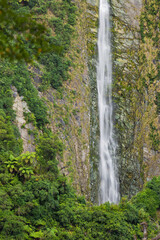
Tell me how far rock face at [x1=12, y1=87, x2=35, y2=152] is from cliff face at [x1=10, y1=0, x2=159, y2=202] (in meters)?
0.07

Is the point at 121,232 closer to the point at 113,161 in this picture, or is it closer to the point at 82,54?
the point at 113,161

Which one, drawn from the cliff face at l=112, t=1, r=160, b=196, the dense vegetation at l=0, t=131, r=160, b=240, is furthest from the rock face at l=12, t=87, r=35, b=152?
the cliff face at l=112, t=1, r=160, b=196

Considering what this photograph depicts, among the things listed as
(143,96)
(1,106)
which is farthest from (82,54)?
(1,106)

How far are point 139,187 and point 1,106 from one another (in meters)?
18.3

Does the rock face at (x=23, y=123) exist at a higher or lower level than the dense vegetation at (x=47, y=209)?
higher

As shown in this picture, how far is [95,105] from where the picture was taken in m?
28.0

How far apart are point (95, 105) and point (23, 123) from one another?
12.2 meters

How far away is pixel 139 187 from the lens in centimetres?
2833

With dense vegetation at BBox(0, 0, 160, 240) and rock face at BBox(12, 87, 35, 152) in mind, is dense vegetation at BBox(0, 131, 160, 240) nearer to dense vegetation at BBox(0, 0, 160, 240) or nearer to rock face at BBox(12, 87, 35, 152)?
dense vegetation at BBox(0, 0, 160, 240)

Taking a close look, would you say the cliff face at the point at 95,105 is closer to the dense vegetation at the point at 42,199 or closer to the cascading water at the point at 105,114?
the cascading water at the point at 105,114

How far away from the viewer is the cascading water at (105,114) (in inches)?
1002

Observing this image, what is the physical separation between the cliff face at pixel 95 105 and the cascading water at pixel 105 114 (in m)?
0.83

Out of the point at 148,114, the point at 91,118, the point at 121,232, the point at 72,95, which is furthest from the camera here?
the point at 148,114

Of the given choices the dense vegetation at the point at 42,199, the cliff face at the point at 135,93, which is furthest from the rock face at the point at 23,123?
the cliff face at the point at 135,93
